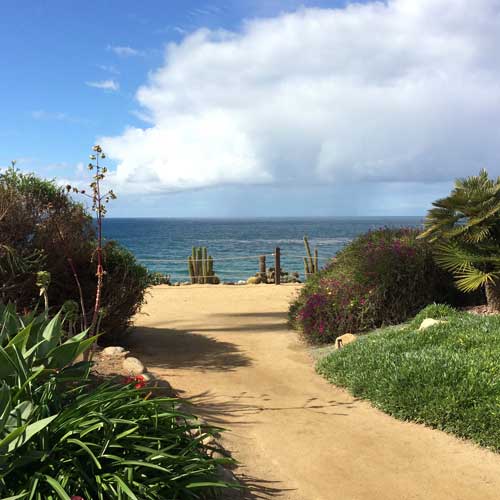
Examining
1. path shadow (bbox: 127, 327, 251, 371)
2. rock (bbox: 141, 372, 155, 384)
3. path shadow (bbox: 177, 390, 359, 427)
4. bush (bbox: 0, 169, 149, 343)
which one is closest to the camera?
path shadow (bbox: 177, 390, 359, 427)

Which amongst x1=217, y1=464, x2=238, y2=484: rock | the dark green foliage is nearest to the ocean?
the dark green foliage

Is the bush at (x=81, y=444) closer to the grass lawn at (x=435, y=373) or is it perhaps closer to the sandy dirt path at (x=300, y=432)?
the sandy dirt path at (x=300, y=432)

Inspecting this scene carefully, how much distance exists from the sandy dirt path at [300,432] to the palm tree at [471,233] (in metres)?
3.13

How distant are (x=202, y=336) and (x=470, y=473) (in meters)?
6.17

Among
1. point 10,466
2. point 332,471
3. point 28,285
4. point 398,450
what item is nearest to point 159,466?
point 10,466

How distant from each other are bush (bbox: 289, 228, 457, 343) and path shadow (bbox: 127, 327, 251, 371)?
154cm

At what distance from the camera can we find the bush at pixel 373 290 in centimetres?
904

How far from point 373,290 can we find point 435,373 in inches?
135

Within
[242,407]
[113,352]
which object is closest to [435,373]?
[242,407]

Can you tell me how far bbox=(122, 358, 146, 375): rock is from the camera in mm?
6270

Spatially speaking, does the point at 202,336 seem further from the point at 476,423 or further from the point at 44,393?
the point at 44,393

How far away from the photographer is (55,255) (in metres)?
7.84

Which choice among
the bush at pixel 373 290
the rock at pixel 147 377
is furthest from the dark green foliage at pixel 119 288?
the bush at pixel 373 290

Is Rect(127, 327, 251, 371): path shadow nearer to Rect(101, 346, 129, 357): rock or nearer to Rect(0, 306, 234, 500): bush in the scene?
Rect(101, 346, 129, 357): rock
